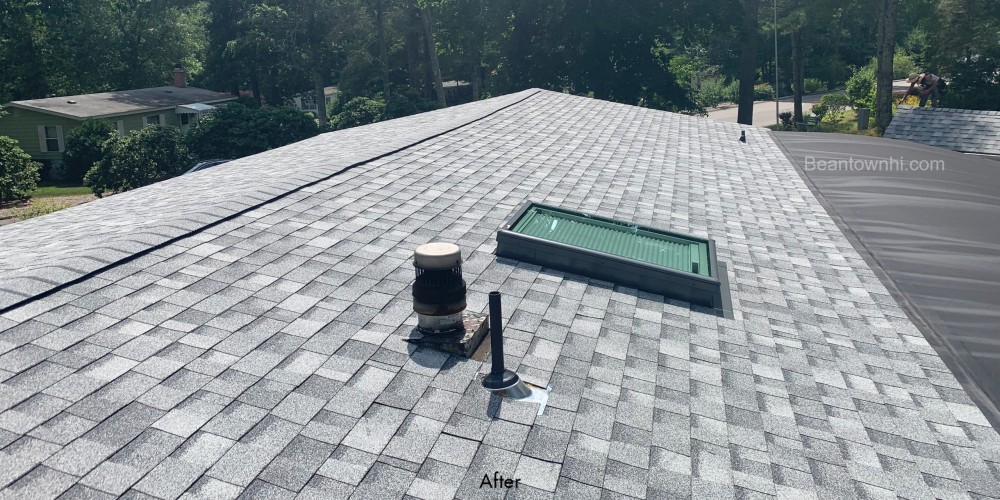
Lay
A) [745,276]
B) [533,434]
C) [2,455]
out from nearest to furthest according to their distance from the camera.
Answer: [2,455] → [533,434] → [745,276]

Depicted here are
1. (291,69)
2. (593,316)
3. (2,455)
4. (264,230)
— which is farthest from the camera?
(291,69)

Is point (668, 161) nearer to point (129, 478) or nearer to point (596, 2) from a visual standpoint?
point (129, 478)

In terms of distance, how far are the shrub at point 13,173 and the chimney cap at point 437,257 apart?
34696mm

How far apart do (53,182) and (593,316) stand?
146ft

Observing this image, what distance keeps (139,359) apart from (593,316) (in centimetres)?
409

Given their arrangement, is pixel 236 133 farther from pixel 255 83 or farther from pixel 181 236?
pixel 181 236

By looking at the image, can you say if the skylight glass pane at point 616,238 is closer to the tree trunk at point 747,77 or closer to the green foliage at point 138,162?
the green foliage at point 138,162

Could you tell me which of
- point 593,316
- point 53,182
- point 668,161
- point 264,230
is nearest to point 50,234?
point 264,230

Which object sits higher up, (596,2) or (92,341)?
(596,2)

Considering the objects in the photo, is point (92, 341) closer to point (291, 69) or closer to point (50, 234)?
point (50, 234)

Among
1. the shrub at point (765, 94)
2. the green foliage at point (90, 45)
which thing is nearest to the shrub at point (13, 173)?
the green foliage at point (90, 45)

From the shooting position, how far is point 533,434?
4672 mm

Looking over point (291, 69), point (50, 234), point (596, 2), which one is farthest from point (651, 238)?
point (291, 69)

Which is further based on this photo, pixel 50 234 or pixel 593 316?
pixel 50 234
